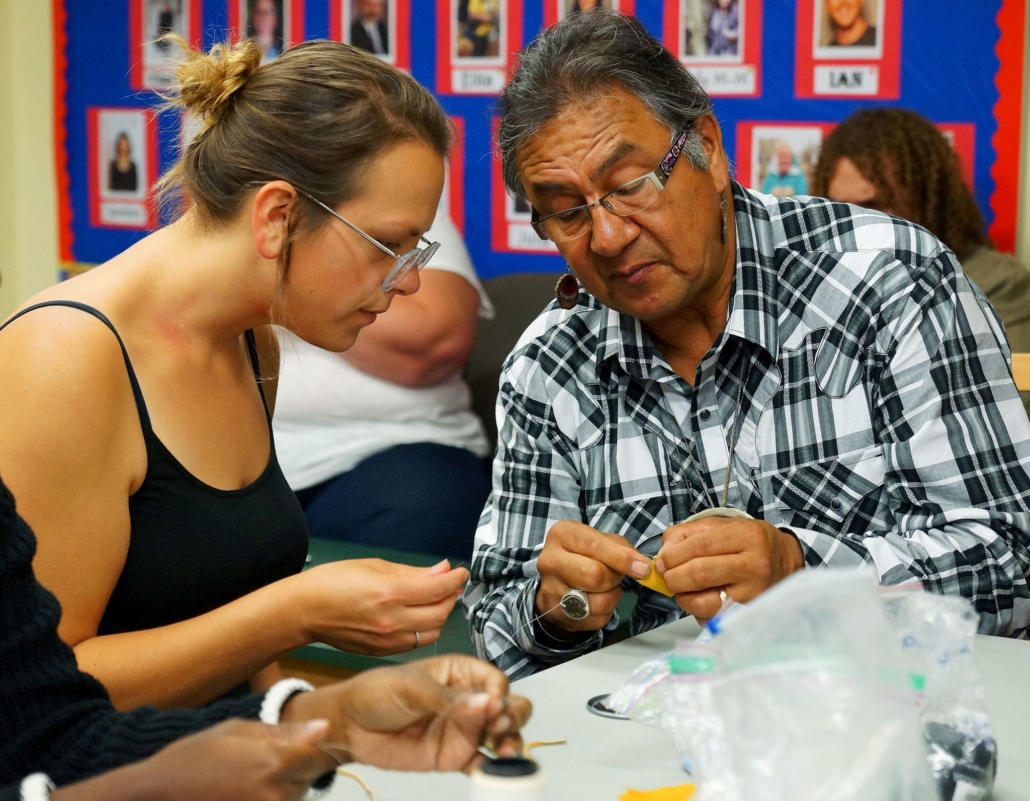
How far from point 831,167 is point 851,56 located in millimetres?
297

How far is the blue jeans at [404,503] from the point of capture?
9.27ft

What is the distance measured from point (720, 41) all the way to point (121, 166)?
2.36m

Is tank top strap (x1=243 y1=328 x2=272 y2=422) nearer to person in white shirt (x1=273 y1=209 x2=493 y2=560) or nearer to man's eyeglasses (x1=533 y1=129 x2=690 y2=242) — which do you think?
man's eyeglasses (x1=533 y1=129 x2=690 y2=242)

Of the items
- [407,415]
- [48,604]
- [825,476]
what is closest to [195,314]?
[48,604]

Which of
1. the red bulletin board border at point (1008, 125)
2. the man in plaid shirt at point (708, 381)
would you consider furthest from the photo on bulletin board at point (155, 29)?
the man in plaid shirt at point (708, 381)

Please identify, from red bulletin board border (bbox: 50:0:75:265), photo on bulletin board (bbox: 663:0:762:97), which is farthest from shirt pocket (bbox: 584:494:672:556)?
red bulletin board border (bbox: 50:0:75:265)

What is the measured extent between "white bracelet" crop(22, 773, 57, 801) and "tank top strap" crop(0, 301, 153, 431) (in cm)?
58

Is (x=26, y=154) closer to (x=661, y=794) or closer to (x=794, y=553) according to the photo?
(x=794, y=553)

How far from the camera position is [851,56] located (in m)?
2.98

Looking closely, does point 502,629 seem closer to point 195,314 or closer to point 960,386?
point 195,314

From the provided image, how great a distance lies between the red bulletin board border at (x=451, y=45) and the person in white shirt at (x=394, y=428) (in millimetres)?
752

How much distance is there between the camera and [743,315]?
5.67ft

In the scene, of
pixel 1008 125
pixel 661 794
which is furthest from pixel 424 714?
pixel 1008 125

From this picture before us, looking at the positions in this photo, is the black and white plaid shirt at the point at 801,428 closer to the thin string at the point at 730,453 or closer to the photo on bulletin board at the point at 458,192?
the thin string at the point at 730,453
